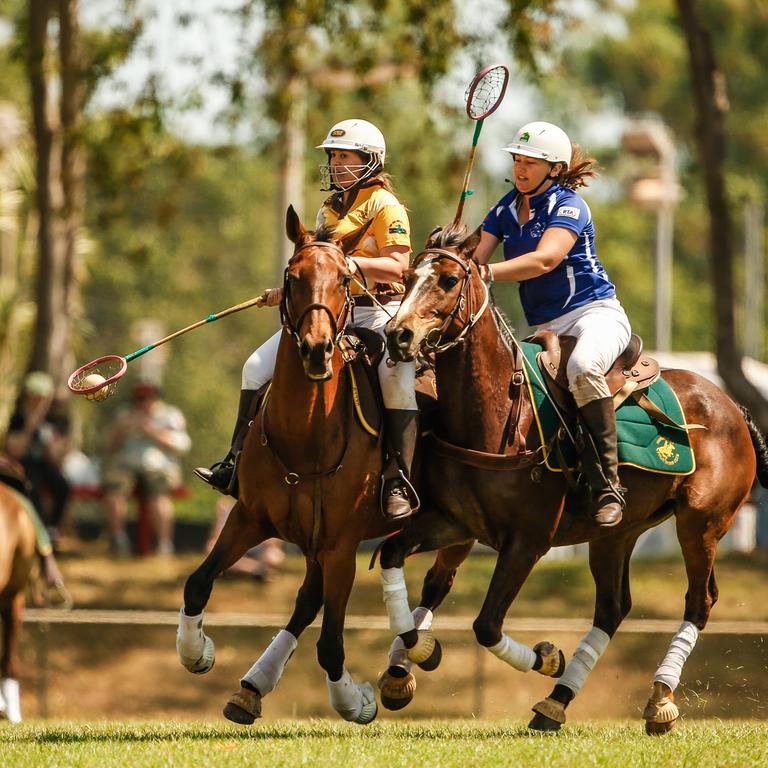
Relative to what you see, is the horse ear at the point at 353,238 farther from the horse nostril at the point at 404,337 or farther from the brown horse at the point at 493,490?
the horse nostril at the point at 404,337

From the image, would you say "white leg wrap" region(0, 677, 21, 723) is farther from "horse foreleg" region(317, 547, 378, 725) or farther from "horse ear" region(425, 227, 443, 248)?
"horse ear" region(425, 227, 443, 248)

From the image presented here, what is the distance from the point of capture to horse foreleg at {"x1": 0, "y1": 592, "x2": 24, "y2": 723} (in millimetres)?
13438

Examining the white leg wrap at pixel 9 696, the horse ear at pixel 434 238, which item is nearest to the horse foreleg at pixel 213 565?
the horse ear at pixel 434 238

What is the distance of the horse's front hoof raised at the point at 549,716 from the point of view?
9969 mm

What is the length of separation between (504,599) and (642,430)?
155cm

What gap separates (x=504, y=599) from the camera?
939cm

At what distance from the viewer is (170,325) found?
5653 centimetres

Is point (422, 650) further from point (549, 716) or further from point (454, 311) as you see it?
point (454, 311)

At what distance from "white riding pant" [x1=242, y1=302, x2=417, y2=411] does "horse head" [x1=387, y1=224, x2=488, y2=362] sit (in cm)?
28

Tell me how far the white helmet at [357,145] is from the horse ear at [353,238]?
266 mm

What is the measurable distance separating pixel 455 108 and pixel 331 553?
12.2m

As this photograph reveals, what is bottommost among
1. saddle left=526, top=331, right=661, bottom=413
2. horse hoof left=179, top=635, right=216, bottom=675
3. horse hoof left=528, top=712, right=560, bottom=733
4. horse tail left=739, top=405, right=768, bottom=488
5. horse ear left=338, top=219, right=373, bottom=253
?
horse hoof left=528, top=712, right=560, bottom=733

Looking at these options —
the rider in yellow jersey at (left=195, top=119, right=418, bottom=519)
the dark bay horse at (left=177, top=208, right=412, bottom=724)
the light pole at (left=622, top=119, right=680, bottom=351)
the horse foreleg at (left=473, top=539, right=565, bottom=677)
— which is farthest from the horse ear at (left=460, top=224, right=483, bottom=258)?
the light pole at (left=622, top=119, right=680, bottom=351)

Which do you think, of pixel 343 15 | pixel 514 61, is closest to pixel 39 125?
pixel 343 15
